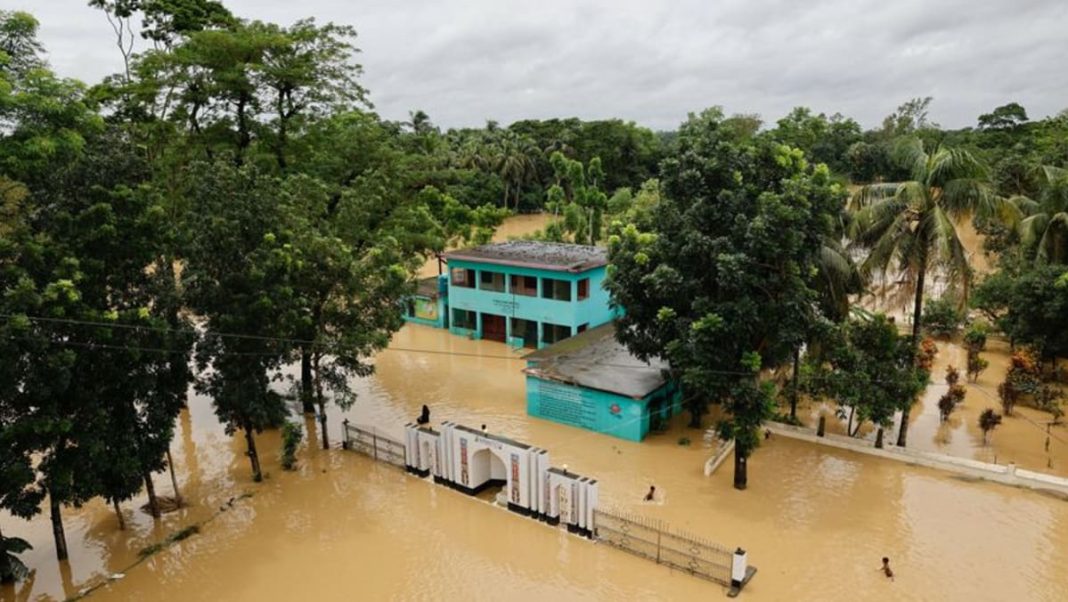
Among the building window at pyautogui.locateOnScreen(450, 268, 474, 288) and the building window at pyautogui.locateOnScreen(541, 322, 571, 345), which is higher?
the building window at pyautogui.locateOnScreen(450, 268, 474, 288)

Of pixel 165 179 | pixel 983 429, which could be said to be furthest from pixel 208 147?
pixel 983 429

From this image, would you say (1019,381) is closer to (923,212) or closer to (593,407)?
(923,212)

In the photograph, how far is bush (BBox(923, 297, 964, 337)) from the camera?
103 ft

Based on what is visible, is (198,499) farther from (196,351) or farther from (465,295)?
(465,295)

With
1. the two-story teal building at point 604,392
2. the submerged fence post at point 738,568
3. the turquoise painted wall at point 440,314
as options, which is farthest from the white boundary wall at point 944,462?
the turquoise painted wall at point 440,314

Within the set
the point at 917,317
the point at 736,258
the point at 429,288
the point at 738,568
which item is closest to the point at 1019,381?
the point at 917,317

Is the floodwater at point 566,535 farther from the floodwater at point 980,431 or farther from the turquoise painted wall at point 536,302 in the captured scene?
the turquoise painted wall at point 536,302

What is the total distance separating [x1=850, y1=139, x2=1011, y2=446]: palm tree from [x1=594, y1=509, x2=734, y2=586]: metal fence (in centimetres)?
788

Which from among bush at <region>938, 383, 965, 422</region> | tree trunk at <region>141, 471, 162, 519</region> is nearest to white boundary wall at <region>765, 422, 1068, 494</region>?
bush at <region>938, 383, 965, 422</region>

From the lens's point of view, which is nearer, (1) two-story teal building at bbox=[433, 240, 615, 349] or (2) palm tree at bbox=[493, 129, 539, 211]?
(1) two-story teal building at bbox=[433, 240, 615, 349]

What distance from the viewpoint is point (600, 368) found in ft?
73.5

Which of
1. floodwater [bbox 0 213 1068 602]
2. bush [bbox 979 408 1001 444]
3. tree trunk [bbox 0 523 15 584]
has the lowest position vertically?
floodwater [bbox 0 213 1068 602]

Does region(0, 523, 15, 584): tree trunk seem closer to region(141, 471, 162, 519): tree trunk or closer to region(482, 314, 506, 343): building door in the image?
region(141, 471, 162, 519): tree trunk

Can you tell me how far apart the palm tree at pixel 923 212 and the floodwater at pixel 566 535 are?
363 cm
